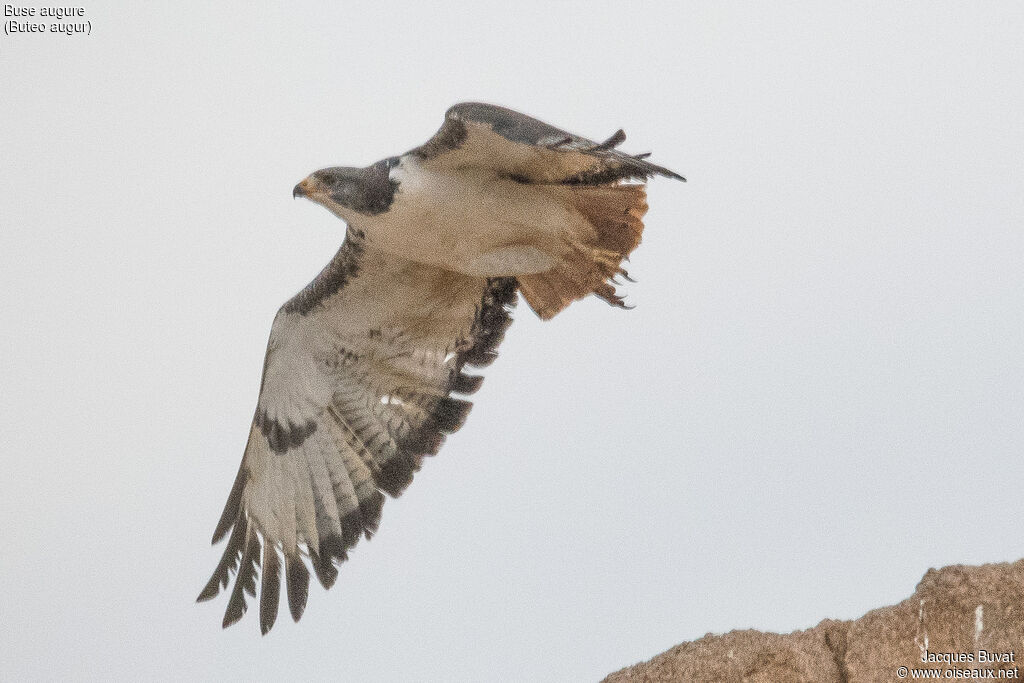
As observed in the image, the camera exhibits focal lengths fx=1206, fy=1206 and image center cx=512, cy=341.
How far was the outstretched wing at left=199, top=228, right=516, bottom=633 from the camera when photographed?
6520mm

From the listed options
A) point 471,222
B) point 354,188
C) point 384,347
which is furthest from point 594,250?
point 384,347

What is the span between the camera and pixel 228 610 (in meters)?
6.49

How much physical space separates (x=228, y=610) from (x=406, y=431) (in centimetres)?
135

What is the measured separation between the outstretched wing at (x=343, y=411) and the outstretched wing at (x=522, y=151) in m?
0.91

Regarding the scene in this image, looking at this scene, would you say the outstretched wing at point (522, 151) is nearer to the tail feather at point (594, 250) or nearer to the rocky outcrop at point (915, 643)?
the tail feather at point (594, 250)

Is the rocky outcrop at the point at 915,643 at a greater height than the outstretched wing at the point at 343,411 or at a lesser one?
lesser

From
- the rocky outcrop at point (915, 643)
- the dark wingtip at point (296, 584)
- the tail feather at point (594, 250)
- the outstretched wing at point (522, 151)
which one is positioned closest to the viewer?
the rocky outcrop at point (915, 643)

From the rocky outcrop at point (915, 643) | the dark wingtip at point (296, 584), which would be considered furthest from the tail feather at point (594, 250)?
the rocky outcrop at point (915, 643)

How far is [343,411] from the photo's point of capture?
6.76m

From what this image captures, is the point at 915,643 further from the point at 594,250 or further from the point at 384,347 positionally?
the point at 384,347

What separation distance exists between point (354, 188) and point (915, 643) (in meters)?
3.11

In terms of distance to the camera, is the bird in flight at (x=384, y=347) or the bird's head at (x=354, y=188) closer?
the bird's head at (x=354, y=188)

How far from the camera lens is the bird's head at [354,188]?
5.61 m

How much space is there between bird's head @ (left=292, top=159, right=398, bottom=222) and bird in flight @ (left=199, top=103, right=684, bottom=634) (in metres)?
0.14
